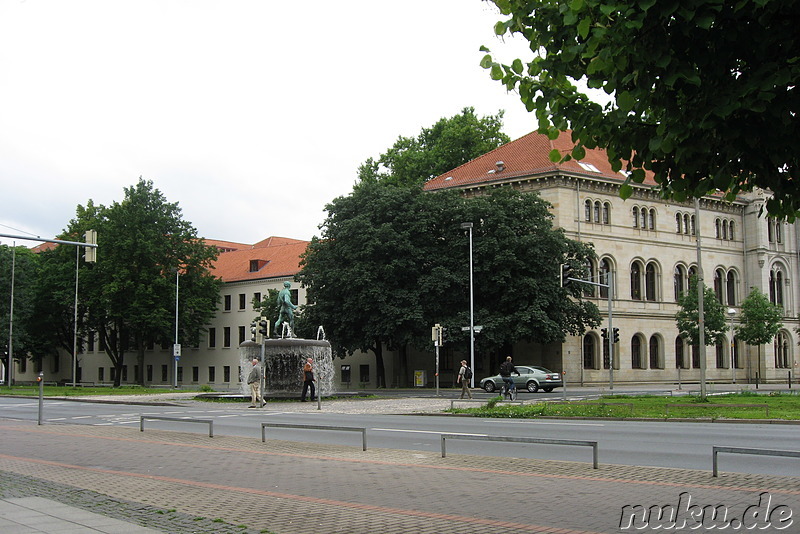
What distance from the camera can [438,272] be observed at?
51.4 metres

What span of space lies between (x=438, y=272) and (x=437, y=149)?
21.6m

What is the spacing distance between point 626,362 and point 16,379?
71.2 meters

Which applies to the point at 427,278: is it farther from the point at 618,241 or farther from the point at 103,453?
the point at 103,453

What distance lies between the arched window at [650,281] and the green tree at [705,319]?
8157 millimetres

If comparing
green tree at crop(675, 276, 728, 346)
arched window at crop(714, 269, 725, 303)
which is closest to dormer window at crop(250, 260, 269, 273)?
green tree at crop(675, 276, 728, 346)

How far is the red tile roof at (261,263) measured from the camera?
7400cm

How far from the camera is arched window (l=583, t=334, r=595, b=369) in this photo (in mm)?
58984

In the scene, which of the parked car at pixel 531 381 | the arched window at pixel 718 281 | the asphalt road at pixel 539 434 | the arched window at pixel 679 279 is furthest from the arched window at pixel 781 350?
the asphalt road at pixel 539 434

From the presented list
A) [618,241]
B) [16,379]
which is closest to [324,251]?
Result: [618,241]

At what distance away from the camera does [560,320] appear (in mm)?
51531

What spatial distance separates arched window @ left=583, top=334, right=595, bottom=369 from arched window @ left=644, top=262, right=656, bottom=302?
25.3 feet

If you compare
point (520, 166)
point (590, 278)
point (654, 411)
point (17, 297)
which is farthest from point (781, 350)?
point (17, 297)

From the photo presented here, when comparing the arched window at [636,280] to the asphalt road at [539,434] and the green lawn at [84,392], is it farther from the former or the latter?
the asphalt road at [539,434]

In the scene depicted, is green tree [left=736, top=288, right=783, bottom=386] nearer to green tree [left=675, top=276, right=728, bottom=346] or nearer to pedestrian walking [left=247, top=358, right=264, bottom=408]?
green tree [left=675, top=276, right=728, bottom=346]
